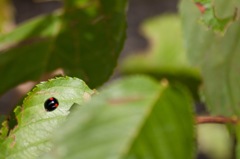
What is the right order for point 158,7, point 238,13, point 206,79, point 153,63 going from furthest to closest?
1. point 158,7
2. point 153,63
3. point 206,79
4. point 238,13

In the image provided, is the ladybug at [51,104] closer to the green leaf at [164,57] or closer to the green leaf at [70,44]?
the green leaf at [70,44]

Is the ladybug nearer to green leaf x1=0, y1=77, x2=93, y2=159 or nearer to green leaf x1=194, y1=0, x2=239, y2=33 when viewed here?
green leaf x1=0, y1=77, x2=93, y2=159

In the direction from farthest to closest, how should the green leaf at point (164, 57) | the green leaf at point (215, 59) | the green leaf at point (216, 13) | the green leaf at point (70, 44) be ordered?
the green leaf at point (164, 57)
the green leaf at point (70, 44)
the green leaf at point (215, 59)
the green leaf at point (216, 13)

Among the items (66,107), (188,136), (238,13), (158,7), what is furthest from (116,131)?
(158,7)

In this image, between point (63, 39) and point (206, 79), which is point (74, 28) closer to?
point (63, 39)

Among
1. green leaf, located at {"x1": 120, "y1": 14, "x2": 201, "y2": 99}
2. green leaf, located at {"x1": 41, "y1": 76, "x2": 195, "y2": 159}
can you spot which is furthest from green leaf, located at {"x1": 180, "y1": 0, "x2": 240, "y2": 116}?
green leaf, located at {"x1": 120, "y1": 14, "x2": 201, "y2": 99}

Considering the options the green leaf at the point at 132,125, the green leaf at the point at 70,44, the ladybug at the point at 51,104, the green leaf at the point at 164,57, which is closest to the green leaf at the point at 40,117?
the ladybug at the point at 51,104
